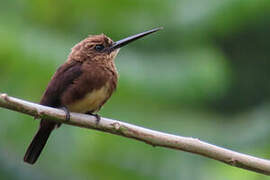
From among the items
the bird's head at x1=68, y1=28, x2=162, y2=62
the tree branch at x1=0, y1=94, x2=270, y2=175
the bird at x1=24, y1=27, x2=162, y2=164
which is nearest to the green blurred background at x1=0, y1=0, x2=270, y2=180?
the bird's head at x1=68, y1=28, x2=162, y2=62

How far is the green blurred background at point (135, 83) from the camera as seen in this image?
4.90m

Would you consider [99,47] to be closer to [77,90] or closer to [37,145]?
[77,90]

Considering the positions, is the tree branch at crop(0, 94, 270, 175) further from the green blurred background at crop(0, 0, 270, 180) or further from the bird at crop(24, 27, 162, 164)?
the green blurred background at crop(0, 0, 270, 180)

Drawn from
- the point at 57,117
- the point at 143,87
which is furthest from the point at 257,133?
the point at 57,117

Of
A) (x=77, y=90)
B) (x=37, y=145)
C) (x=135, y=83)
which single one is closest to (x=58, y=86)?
(x=77, y=90)

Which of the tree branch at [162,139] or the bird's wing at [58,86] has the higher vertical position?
the bird's wing at [58,86]

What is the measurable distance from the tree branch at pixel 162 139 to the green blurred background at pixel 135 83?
1.15 metres

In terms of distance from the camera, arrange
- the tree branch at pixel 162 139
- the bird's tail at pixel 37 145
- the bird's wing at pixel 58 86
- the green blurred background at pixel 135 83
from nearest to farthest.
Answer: the tree branch at pixel 162 139 < the bird's tail at pixel 37 145 < the bird's wing at pixel 58 86 < the green blurred background at pixel 135 83

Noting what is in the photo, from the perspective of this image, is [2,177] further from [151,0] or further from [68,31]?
[151,0]

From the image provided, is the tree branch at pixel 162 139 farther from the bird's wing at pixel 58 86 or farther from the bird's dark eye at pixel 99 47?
the bird's dark eye at pixel 99 47

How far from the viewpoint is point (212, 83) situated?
205 inches

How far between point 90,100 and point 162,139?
85 cm

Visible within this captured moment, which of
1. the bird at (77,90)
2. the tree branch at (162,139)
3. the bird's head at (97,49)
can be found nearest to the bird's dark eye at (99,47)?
the bird's head at (97,49)

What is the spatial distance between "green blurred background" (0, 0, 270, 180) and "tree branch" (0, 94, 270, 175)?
115 cm
